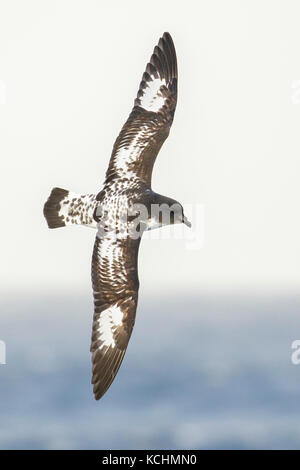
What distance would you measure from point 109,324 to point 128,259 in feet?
3.57

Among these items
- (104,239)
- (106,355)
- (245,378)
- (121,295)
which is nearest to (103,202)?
(104,239)

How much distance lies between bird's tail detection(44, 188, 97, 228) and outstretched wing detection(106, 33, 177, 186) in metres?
0.66

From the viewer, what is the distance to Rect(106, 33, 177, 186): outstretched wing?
14023mm

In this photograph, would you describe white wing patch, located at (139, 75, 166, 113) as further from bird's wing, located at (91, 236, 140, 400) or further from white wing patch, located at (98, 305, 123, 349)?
white wing patch, located at (98, 305, 123, 349)

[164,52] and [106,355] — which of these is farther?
[164,52]

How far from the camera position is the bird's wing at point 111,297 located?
12.9 metres

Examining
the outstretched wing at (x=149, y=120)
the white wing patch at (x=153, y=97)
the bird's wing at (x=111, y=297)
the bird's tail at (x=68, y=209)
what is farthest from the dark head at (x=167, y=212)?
the white wing patch at (x=153, y=97)

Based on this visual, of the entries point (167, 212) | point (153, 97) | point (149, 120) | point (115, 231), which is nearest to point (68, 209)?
point (115, 231)

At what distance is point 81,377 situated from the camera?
93.8m

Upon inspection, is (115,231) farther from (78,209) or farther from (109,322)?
(109,322)

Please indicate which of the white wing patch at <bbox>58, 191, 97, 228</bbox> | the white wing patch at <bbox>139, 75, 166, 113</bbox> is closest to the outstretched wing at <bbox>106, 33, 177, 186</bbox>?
the white wing patch at <bbox>139, 75, 166, 113</bbox>

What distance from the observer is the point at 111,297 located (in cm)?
1295

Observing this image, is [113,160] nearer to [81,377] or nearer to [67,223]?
[67,223]

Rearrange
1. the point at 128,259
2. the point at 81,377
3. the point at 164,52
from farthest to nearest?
the point at 81,377, the point at 164,52, the point at 128,259
